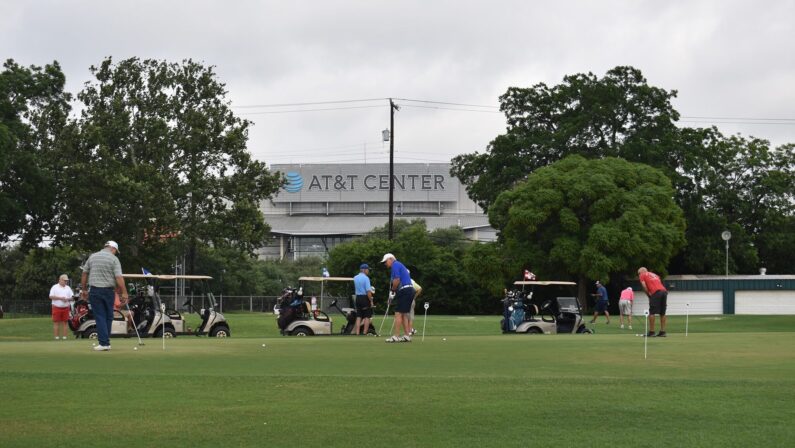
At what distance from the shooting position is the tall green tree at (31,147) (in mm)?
53750

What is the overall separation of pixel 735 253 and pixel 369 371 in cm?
7197

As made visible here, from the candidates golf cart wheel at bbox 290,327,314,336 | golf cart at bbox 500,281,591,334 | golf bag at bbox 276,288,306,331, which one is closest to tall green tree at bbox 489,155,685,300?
golf cart at bbox 500,281,591,334

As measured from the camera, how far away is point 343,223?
539 feet

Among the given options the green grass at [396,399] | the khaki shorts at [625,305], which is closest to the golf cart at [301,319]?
the green grass at [396,399]

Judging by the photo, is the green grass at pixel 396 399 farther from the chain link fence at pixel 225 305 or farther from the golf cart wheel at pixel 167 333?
the chain link fence at pixel 225 305

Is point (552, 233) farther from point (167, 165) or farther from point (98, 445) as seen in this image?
point (98, 445)

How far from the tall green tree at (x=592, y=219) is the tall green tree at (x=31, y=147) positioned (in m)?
28.4

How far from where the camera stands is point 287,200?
17000cm

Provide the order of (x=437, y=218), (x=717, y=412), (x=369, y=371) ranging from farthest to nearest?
(x=437, y=218)
(x=369, y=371)
(x=717, y=412)

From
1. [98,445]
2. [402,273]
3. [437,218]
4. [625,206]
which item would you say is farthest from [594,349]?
[437,218]

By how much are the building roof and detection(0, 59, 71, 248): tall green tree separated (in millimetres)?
99103

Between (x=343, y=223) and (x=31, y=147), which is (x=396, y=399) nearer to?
(x=31, y=147)

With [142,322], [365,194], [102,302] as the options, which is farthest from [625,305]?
[365,194]

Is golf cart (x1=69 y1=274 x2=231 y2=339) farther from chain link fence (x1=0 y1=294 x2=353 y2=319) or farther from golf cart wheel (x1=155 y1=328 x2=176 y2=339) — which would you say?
chain link fence (x1=0 y1=294 x2=353 y2=319)
